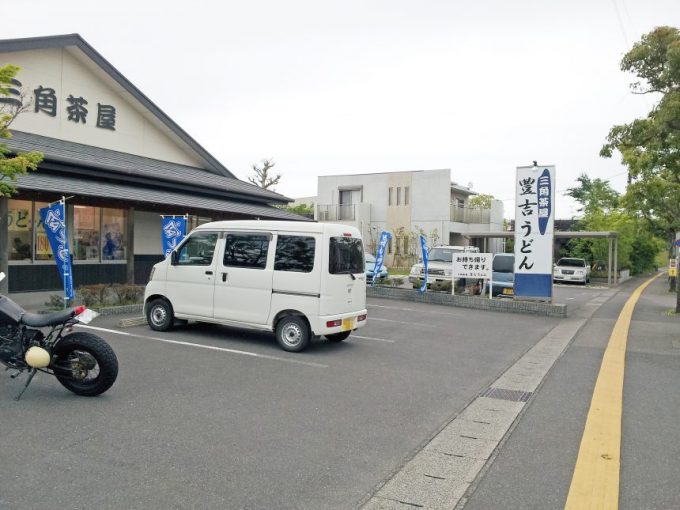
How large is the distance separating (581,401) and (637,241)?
3891 cm

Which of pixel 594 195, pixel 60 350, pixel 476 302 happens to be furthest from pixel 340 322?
pixel 594 195

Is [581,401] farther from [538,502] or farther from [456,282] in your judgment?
[456,282]

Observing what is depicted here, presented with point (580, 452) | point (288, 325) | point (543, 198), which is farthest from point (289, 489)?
point (543, 198)

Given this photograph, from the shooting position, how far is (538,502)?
3.38 meters

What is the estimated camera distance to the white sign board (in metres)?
14.9

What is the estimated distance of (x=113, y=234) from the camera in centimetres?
1594

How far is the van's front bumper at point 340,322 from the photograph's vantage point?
7.75 meters

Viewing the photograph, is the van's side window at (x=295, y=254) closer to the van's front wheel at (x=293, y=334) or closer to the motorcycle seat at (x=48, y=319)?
the van's front wheel at (x=293, y=334)

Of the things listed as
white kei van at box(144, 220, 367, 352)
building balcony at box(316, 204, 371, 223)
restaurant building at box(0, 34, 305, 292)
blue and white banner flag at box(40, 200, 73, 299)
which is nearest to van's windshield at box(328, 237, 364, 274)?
white kei van at box(144, 220, 367, 352)

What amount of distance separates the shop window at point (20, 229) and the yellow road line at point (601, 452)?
519 inches

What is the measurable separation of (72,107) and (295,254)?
10.8 meters

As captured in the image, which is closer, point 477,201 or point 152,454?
point 152,454

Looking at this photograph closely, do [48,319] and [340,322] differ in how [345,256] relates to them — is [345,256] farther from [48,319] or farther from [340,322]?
[48,319]

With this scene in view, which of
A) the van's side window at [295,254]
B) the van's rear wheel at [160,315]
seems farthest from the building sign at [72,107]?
the van's side window at [295,254]
